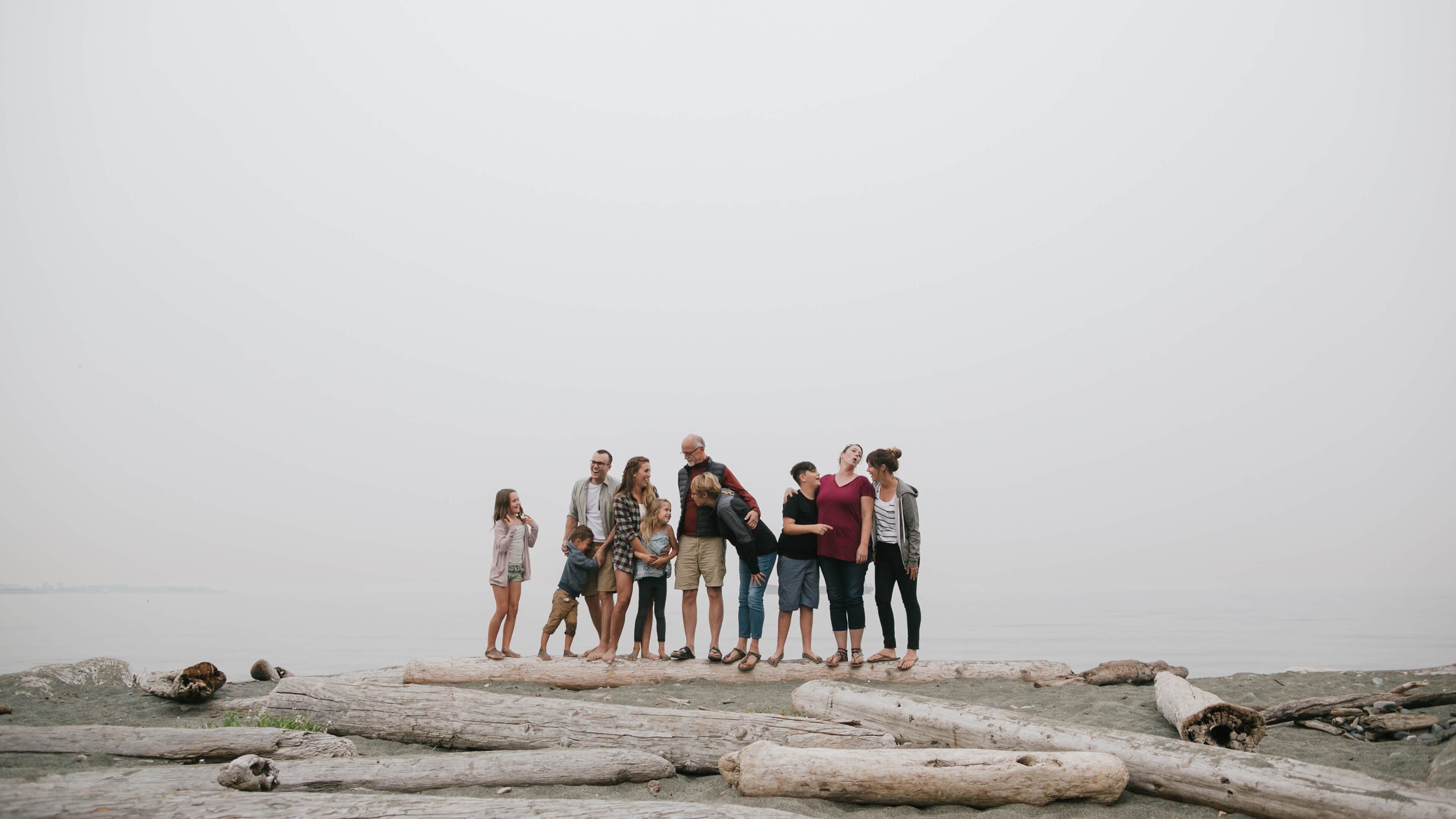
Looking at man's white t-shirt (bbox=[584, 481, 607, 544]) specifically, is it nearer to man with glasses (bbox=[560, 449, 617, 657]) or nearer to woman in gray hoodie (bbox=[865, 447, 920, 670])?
man with glasses (bbox=[560, 449, 617, 657])

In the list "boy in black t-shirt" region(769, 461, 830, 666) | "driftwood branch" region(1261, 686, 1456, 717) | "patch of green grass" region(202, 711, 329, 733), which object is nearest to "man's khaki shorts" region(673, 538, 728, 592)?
"boy in black t-shirt" region(769, 461, 830, 666)

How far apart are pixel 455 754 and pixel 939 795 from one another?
9.88ft

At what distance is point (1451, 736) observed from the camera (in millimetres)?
5734

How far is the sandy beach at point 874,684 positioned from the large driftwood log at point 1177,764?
0.17 m

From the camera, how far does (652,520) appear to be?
28.5 ft

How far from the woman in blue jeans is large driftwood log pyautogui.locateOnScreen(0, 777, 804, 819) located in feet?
13.8

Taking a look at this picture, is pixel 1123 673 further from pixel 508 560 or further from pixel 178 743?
pixel 178 743

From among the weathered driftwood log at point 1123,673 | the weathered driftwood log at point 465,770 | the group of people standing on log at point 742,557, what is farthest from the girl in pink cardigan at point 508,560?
the weathered driftwood log at point 1123,673

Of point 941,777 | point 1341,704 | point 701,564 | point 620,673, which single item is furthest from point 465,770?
point 1341,704

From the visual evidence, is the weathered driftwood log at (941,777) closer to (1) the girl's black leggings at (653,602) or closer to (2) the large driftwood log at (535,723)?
(2) the large driftwood log at (535,723)

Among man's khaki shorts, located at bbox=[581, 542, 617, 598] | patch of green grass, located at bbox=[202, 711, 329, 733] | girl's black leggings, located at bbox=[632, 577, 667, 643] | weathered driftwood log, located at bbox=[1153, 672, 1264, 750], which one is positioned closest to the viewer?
weathered driftwood log, located at bbox=[1153, 672, 1264, 750]

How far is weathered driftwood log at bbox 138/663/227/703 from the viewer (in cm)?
802

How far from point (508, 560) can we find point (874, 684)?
4.08 metres

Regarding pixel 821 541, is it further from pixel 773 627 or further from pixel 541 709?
pixel 773 627
